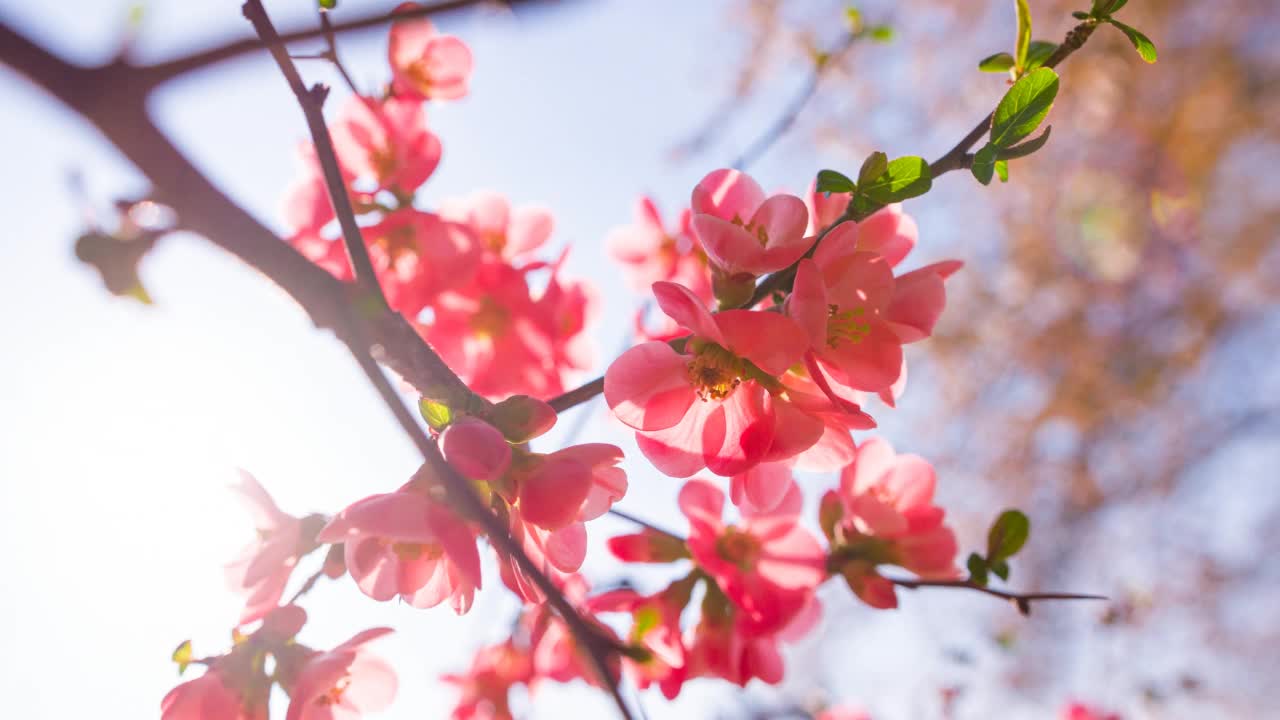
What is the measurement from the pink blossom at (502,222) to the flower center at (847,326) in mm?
593

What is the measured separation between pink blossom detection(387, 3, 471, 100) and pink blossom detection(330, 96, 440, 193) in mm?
61

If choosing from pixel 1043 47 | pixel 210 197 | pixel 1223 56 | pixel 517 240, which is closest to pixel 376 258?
pixel 517 240

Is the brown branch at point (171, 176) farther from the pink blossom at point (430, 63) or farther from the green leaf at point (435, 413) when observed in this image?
the pink blossom at point (430, 63)

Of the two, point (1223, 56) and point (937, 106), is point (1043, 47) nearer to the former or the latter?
point (937, 106)

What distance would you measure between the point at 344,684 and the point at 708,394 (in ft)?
1.61

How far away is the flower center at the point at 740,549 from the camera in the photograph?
869 mm

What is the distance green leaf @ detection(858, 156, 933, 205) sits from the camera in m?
0.55

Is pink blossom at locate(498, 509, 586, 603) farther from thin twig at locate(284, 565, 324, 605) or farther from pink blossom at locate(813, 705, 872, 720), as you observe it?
pink blossom at locate(813, 705, 872, 720)

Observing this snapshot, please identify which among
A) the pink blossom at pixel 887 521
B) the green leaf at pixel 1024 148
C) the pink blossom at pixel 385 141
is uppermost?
the pink blossom at pixel 385 141

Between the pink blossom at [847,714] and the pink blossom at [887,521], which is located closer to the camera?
the pink blossom at [887,521]

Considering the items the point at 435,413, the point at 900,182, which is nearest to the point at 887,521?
the point at 900,182

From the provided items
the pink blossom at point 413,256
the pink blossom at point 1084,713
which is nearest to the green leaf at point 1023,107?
the pink blossom at point 413,256

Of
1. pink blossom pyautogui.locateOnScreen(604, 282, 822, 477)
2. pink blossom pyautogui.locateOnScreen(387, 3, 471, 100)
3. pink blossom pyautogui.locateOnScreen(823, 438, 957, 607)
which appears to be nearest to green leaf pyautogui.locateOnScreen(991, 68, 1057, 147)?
pink blossom pyautogui.locateOnScreen(604, 282, 822, 477)

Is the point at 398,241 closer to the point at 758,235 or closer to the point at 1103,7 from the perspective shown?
the point at 758,235
